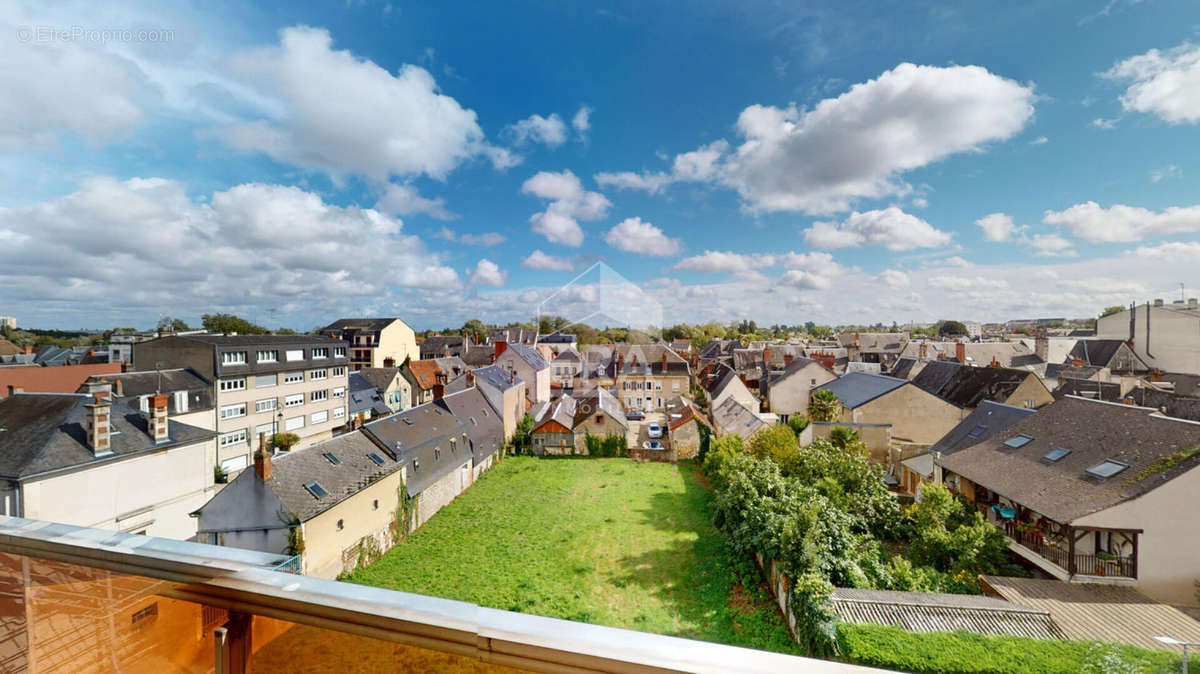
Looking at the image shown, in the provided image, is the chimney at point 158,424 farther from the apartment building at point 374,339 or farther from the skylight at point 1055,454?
the apartment building at point 374,339

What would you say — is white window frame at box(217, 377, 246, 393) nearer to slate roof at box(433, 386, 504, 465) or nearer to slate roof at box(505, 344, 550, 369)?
slate roof at box(433, 386, 504, 465)

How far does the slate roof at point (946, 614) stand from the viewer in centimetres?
702

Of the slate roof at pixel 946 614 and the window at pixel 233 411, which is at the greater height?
the window at pixel 233 411

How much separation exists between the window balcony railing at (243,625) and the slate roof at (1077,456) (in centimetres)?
1241

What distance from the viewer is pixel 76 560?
53.1 inches

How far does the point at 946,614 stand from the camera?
728 centimetres

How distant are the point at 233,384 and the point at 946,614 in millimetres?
23814

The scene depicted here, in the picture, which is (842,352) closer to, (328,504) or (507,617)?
(328,504)

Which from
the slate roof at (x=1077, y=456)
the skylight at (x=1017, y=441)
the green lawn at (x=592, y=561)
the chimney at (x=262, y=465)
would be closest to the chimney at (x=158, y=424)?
the chimney at (x=262, y=465)

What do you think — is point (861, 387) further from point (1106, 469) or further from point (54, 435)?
point (54, 435)

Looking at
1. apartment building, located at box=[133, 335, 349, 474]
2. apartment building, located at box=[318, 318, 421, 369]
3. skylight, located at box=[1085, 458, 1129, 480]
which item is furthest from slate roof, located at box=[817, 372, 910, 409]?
apartment building, located at box=[318, 318, 421, 369]

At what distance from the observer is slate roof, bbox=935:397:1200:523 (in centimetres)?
890

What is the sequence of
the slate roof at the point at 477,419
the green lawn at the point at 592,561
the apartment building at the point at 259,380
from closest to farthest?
the green lawn at the point at 592,561 < the apartment building at the point at 259,380 < the slate roof at the point at 477,419

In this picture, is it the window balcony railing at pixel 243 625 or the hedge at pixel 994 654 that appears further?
the hedge at pixel 994 654
